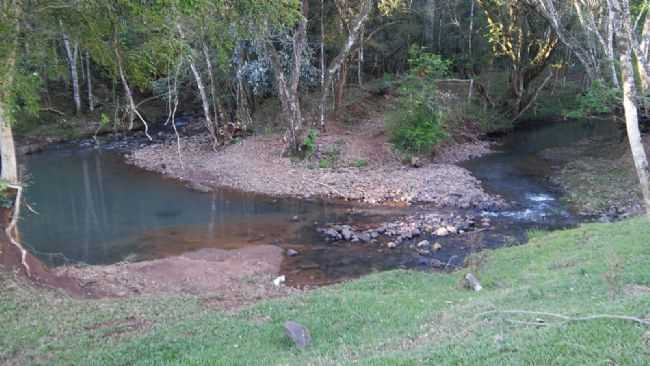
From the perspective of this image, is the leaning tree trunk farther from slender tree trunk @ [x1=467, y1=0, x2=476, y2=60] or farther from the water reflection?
slender tree trunk @ [x1=467, y1=0, x2=476, y2=60]

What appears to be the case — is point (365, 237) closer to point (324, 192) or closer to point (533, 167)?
point (324, 192)

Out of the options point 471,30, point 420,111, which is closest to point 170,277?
point 420,111

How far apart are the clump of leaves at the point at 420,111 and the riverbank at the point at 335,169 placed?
2.74 feet

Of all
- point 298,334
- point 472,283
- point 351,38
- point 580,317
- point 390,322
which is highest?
point 351,38

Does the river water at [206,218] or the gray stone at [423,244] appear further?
the gray stone at [423,244]

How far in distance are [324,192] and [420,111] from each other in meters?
6.29

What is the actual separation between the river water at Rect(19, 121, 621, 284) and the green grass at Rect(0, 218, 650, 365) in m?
3.10

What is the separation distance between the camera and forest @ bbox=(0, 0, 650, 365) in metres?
7.72

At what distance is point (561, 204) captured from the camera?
739 inches

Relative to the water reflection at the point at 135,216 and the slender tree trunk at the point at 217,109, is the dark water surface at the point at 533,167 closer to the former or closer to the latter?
the water reflection at the point at 135,216

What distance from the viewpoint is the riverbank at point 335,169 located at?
20.6m

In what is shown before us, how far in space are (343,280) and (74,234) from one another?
8.81 meters

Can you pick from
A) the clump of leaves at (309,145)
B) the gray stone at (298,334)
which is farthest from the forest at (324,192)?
the clump of leaves at (309,145)

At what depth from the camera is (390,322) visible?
326 inches
